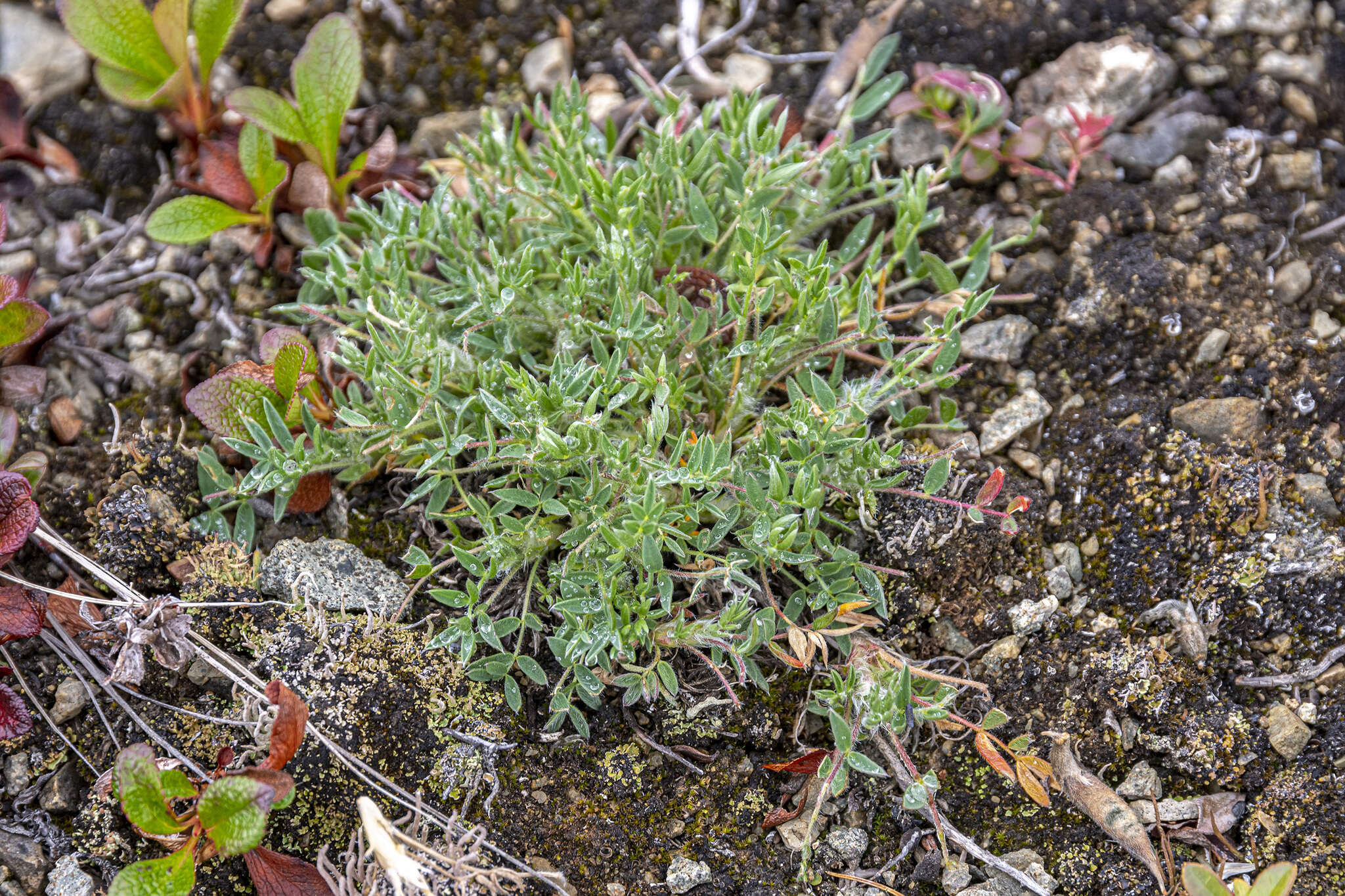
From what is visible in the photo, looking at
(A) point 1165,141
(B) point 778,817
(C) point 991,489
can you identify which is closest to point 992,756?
(B) point 778,817

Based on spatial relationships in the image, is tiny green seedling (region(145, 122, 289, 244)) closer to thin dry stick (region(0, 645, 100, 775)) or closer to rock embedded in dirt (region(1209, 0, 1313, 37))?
thin dry stick (region(0, 645, 100, 775))

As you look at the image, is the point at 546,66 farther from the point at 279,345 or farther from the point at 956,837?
the point at 956,837

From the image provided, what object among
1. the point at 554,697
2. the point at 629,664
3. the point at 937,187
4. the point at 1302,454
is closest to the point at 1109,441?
the point at 1302,454

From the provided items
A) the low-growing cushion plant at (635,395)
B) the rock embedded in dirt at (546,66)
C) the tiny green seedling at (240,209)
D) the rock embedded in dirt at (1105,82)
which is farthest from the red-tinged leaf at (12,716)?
the rock embedded in dirt at (1105,82)

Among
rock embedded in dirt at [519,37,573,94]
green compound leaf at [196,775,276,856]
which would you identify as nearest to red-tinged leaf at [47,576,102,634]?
green compound leaf at [196,775,276,856]

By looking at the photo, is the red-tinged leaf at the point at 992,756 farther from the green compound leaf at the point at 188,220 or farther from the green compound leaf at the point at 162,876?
the green compound leaf at the point at 188,220

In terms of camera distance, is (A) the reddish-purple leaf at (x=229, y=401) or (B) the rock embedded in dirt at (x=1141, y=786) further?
(A) the reddish-purple leaf at (x=229, y=401)
